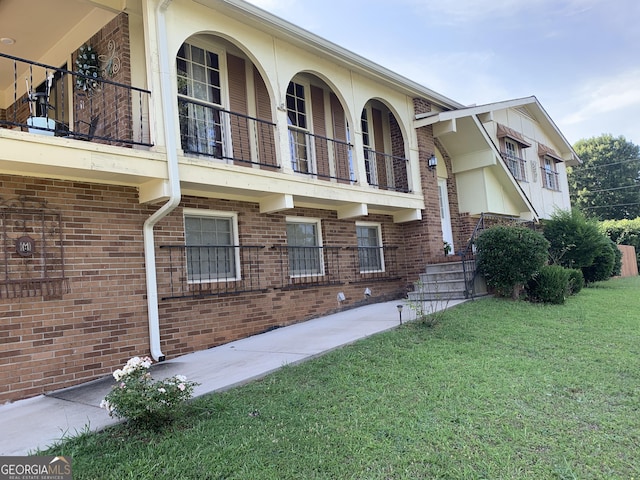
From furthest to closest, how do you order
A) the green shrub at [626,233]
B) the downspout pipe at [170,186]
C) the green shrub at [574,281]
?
the green shrub at [626,233], the green shrub at [574,281], the downspout pipe at [170,186]

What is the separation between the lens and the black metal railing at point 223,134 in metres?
7.16

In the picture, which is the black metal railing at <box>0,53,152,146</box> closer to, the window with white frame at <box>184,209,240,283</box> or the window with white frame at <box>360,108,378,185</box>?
the window with white frame at <box>184,209,240,283</box>

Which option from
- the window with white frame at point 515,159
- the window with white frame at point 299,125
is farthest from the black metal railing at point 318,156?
the window with white frame at point 515,159

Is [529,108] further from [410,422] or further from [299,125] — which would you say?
[410,422]

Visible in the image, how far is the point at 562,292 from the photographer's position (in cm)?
916

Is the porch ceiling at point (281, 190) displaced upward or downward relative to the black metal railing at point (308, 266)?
upward

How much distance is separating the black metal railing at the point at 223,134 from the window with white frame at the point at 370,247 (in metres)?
2.79

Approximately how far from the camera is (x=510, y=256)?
344 inches

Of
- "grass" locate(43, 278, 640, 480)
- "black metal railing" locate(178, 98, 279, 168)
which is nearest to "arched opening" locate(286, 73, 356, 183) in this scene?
"black metal railing" locate(178, 98, 279, 168)

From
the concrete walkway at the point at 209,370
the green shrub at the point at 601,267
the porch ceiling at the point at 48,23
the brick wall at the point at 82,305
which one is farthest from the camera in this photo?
the green shrub at the point at 601,267

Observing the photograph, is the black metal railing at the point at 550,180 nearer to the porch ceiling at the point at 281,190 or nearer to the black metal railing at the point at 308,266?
the porch ceiling at the point at 281,190

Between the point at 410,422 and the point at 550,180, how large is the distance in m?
15.9

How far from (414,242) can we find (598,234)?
578cm

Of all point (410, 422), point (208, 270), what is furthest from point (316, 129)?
point (410, 422)
